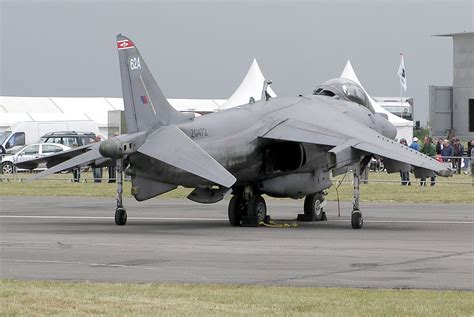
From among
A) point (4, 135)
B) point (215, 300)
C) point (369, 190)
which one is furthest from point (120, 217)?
point (4, 135)

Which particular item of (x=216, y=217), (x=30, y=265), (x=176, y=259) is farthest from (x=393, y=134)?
(x=30, y=265)

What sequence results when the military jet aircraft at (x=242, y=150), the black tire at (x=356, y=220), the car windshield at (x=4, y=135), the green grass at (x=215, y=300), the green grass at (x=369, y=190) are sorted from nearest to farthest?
1. the green grass at (x=215, y=300)
2. the military jet aircraft at (x=242, y=150)
3. the black tire at (x=356, y=220)
4. the green grass at (x=369, y=190)
5. the car windshield at (x=4, y=135)

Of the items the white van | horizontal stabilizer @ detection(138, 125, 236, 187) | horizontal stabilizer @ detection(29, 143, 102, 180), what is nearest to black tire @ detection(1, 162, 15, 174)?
the white van

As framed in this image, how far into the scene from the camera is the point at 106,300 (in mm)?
13117

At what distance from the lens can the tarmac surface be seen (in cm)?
1595

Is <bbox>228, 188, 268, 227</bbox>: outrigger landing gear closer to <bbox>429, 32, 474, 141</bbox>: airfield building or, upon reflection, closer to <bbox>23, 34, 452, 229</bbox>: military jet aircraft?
<bbox>23, 34, 452, 229</bbox>: military jet aircraft

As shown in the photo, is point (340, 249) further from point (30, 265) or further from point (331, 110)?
point (331, 110)

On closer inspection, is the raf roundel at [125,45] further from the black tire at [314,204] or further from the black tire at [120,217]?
the black tire at [314,204]

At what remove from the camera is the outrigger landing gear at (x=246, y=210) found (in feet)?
86.0

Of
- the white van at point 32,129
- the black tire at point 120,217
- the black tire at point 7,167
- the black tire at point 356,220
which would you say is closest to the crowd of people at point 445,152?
the black tire at point 356,220

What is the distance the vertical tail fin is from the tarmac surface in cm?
231

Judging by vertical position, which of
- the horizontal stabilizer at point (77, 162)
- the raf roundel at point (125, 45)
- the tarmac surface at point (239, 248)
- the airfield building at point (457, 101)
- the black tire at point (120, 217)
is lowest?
the tarmac surface at point (239, 248)

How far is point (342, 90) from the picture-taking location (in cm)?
2917

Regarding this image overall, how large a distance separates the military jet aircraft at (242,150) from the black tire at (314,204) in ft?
0.08
